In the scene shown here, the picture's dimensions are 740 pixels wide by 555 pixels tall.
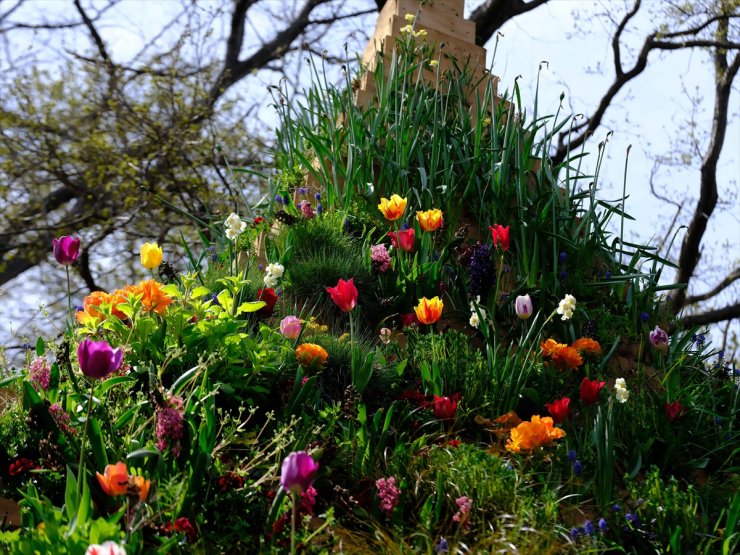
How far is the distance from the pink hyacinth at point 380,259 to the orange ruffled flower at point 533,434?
1.27 metres

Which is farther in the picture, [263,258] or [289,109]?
Result: [289,109]

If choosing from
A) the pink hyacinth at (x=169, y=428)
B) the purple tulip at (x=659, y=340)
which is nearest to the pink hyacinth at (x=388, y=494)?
the pink hyacinth at (x=169, y=428)

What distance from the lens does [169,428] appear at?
2.24 meters

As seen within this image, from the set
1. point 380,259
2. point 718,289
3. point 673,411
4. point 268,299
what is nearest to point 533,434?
point 673,411

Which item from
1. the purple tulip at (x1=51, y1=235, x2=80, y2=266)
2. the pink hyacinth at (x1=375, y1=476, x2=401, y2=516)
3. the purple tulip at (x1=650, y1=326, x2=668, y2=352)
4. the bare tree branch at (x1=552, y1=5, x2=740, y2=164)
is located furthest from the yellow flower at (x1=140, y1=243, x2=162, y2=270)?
the bare tree branch at (x1=552, y1=5, x2=740, y2=164)

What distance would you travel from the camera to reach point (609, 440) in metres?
2.95

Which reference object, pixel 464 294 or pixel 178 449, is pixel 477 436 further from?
pixel 178 449

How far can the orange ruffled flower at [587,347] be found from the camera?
3604mm

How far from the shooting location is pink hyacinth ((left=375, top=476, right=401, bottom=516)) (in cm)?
252

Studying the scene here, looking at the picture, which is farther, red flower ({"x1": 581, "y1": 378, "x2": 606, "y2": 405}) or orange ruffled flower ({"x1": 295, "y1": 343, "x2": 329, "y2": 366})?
red flower ({"x1": 581, "y1": 378, "x2": 606, "y2": 405})

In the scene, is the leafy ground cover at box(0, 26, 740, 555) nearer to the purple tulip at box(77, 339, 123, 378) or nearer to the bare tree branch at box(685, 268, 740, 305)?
the purple tulip at box(77, 339, 123, 378)

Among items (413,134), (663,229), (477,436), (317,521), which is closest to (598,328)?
(477,436)

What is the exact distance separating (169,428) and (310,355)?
90 centimetres

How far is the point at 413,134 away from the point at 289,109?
763mm
